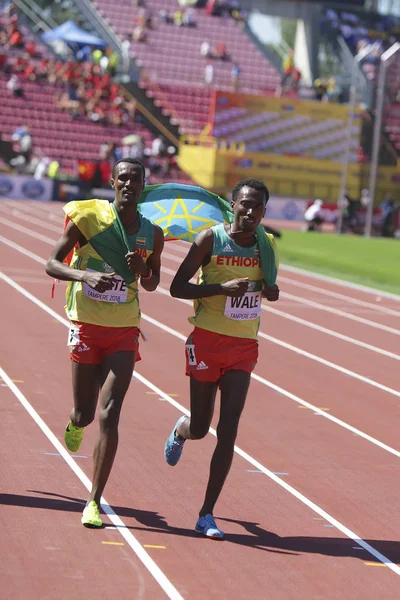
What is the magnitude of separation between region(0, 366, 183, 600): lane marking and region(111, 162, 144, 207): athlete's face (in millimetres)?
1779

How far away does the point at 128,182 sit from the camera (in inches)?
279

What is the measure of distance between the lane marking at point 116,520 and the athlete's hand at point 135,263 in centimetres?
141

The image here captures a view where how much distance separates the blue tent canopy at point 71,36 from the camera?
2008 inches

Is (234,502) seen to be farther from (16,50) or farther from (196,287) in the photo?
(16,50)

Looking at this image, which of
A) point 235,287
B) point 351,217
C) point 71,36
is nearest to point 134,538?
point 235,287

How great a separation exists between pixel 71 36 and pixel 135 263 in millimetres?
45674

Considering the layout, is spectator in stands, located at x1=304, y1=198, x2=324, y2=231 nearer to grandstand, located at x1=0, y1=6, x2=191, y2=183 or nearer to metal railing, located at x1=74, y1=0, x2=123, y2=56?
grandstand, located at x1=0, y1=6, x2=191, y2=183

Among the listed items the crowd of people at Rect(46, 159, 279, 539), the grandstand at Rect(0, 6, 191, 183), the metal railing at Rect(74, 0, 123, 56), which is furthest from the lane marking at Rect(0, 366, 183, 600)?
the metal railing at Rect(74, 0, 123, 56)

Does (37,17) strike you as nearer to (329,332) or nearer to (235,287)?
(329,332)

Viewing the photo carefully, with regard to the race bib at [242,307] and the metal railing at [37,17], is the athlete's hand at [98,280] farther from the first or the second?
the metal railing at [37,17]

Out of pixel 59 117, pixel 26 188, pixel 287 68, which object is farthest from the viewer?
pixel 287 68

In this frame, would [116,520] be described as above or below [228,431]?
below

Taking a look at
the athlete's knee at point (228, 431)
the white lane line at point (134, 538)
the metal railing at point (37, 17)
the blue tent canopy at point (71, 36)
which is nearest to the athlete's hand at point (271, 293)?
the athlete's knee at point (228, 431)

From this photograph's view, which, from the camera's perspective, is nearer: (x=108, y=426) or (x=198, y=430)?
(x=108, y=426)
